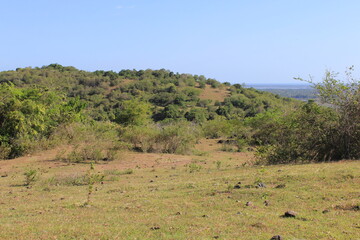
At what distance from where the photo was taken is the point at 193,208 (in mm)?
7359

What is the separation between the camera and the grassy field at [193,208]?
5.55 metres

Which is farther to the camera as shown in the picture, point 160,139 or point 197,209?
point 160,139

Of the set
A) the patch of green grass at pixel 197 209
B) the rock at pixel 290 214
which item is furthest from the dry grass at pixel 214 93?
the rock at pixel 290 214

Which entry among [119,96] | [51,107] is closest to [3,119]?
[51,107]

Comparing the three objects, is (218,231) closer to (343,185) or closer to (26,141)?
(343,185)

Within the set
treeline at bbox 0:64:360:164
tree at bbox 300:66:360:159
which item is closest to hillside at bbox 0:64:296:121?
treeline at bbox 0:64:360:164

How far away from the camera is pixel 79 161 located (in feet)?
62.1

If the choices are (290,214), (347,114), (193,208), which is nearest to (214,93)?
(347,114)

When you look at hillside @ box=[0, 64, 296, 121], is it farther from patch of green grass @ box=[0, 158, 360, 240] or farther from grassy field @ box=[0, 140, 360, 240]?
patch of green grass @ box=[0, 158, 360, 240]

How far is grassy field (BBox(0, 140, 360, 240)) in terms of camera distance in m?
5.55

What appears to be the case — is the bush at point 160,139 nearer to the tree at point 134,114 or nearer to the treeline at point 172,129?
→ the treeline at point 172,129

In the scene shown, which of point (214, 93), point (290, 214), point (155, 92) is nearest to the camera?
point (290, 214)

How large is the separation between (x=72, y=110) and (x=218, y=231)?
2364cm

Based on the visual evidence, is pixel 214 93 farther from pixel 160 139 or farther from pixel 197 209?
pixel 197 209
